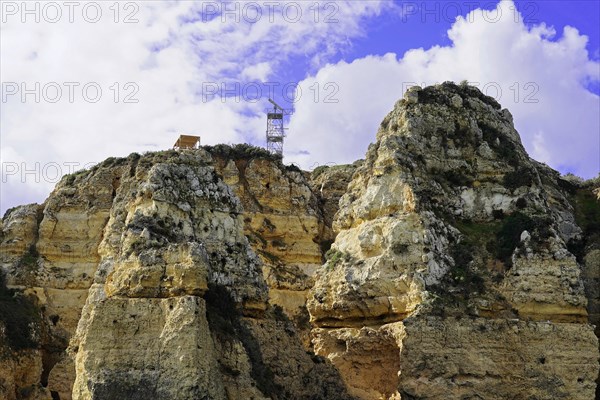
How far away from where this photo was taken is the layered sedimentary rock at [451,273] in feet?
131

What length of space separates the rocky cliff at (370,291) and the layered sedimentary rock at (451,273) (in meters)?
0.07

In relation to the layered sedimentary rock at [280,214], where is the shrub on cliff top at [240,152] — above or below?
above

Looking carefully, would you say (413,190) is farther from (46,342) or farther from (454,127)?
(46,342)

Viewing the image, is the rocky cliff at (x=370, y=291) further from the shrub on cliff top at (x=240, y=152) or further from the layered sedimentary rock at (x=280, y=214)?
the shrub on cliff top at (x=240, y=152)

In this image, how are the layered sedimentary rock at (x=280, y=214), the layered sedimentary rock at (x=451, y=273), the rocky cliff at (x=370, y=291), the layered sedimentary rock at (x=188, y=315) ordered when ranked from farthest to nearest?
the layered sedimentary rock at (x=280, y=214) < the layered sedimentary rock at (x=451, y=273) < the rocky cliff at (x=370, y=291) < the layered sedimentary rock at (x=188, y=315)

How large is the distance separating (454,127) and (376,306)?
1075 centimetres

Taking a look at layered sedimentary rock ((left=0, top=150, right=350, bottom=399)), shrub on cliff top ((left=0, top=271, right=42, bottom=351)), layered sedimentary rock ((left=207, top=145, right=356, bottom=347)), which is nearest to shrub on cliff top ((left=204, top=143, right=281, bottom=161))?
layered sedimentary rock ((left=207, top=145, right=356, bottom=347))

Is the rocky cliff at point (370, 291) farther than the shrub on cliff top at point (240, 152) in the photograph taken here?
No

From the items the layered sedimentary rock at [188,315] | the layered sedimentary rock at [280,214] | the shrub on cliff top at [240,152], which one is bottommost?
the layered sedimentary rock at [188,315]

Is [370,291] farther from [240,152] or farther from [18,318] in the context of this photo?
[240,152]

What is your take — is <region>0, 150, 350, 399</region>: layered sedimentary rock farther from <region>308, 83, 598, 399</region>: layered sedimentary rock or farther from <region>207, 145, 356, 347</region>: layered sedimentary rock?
<region>207, 145, 356, 347</region>: layered sedimentary rock

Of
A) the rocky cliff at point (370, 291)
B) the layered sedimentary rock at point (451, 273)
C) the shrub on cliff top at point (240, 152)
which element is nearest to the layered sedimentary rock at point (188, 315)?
the rocky cliff at point (370, 291)

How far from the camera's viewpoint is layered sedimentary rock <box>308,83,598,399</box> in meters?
39.9

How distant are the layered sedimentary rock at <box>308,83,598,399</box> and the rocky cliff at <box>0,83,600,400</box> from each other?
0.07 metres
